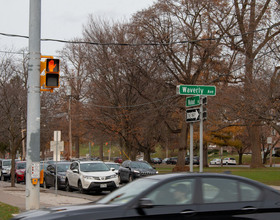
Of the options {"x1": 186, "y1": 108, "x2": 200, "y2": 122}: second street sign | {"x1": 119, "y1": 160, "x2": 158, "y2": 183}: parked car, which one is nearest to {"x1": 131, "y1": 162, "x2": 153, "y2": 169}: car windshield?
{"x1": 119, "y1": 160, "x2": 158, "y2": 183}: parked car

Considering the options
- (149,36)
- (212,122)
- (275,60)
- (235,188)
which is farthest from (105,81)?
(235,188)

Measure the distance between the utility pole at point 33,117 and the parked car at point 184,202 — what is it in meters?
4.42

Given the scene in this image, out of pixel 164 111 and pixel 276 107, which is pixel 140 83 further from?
pixel 276 107

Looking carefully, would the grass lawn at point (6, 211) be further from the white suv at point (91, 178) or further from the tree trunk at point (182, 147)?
the tree trunk at point (182, 147)

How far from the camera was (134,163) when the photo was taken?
27672 millimetres

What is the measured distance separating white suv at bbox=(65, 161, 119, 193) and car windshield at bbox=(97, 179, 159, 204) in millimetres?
14133

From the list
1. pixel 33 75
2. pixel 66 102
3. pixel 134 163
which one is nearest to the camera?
pixel 33 75

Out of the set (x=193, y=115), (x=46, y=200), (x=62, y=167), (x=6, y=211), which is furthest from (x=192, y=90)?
(x=62, y=167)

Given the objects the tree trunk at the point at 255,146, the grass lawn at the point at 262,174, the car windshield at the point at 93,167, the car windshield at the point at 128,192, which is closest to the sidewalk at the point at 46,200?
the car windshield at the point at 93,167

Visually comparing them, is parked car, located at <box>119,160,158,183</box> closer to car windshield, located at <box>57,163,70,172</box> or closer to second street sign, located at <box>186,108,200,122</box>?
car windshield, located at <box>57,163,70,172</box>

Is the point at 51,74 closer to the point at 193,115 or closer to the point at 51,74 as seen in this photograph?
the point at 51,74

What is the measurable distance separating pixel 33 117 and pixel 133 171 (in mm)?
15684

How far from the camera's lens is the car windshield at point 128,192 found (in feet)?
22.2

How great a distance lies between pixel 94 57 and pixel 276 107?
2329cm
